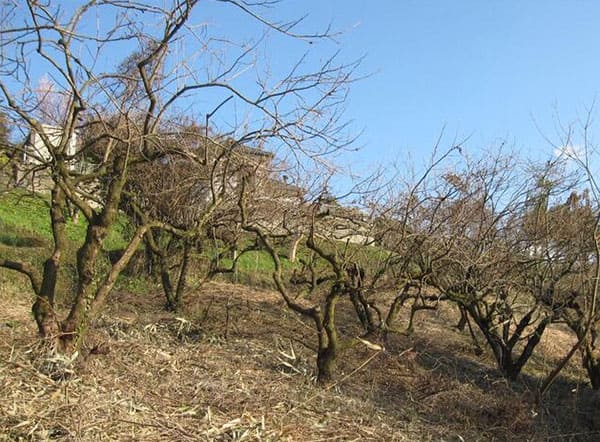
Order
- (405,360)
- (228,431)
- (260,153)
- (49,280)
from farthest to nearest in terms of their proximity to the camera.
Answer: (405,360), (260,153), (49,280), (228,431)

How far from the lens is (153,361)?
5105 millimetres

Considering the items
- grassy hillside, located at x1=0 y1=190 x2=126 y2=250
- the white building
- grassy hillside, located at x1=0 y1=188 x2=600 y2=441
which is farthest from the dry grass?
grassy hillside, located at x1=0 y1=190 x2=126 y2=250

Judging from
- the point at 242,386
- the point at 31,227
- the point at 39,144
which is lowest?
the point at 242,386

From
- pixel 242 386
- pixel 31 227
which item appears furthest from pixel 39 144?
pixel 31 227

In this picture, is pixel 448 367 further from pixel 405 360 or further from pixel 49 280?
pixel 49 280

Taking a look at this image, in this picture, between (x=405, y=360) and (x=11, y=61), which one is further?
(x=405, y=360)

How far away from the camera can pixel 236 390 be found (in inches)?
178

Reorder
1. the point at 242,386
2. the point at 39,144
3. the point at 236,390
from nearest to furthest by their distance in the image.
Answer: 1. the point at 236,390
2. the point at 242,386
3. the point at 39,144

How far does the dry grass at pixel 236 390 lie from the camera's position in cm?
356

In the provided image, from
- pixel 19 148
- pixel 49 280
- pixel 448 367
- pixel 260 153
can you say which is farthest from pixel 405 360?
pixel 19 148

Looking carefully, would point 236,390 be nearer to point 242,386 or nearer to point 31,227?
point 242,386

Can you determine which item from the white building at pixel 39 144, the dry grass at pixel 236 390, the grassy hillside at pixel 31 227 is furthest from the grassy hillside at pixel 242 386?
the grassy hillside at pixel 31 227

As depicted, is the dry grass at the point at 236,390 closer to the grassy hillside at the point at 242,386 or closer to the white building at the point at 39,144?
the grassy hillside at the point at 242,386

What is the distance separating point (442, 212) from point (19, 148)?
208 inches
